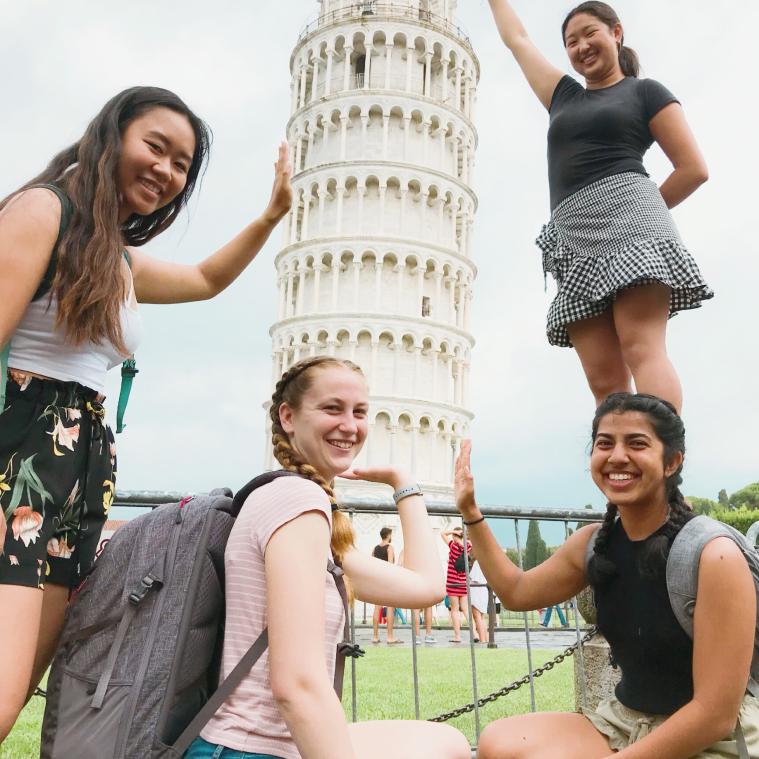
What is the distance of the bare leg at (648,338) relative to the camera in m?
2.70

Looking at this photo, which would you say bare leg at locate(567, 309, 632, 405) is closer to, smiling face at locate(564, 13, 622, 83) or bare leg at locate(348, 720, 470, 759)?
smiling face at locate(564, 13, 622, 83)

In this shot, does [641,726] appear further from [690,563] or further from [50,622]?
[50,622]

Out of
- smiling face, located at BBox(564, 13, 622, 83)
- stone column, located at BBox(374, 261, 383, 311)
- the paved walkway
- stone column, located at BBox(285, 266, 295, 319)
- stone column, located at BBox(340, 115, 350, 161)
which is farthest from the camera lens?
stone column, located at BBox(285, 266, 295, 319)

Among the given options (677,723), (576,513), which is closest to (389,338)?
(576,513)

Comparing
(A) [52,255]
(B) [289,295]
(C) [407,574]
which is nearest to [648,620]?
(C) [407,574]

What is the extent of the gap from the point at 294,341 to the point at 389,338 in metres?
4.43

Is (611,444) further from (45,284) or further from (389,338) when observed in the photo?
(389,338)

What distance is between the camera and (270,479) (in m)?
1.83

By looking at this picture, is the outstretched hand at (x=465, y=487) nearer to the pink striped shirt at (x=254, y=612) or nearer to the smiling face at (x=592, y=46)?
the pink striped shirt at (x=254, y=612)

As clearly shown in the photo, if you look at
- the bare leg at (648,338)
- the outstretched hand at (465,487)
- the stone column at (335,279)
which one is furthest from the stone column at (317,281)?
the outstretched hand at (465,487)

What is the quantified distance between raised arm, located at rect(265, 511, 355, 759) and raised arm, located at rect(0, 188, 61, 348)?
820 millimetres

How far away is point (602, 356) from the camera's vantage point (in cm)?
302

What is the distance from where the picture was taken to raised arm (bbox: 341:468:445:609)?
82.6 inches

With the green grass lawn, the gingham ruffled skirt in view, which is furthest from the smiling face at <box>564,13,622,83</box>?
the green grass lawn
